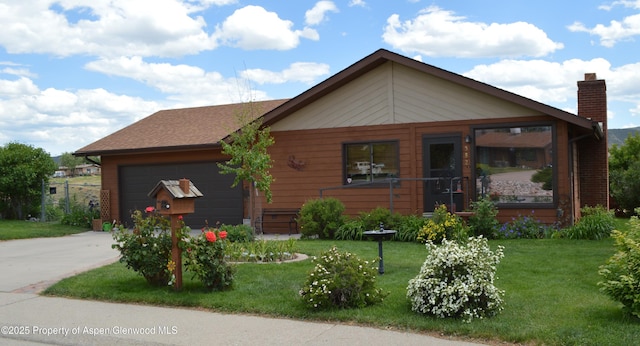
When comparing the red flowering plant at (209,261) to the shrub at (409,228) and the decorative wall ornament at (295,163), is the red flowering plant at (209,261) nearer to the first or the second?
the shrub at (409,228)

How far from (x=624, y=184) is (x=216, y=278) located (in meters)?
20.2

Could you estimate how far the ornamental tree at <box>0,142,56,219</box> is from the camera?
2138 cm

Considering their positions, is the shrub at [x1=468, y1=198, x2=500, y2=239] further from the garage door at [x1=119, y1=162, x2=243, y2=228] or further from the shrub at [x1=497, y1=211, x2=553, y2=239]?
the garage door at [x1=119, y1=162, x2=243, y2=228]

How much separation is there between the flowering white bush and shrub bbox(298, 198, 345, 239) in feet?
25.2

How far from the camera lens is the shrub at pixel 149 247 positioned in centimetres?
830

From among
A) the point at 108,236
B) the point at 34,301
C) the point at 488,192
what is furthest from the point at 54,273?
the point at 488,192

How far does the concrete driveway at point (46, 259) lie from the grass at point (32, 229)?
68 centimetres

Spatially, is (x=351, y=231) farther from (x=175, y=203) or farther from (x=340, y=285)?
(x=340, y=285)

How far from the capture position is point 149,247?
27.3 feet

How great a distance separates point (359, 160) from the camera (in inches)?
642

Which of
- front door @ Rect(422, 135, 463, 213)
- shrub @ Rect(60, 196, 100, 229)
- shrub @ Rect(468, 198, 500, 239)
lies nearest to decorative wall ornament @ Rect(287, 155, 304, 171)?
front door @ Rect(422, 135, 463, 213)

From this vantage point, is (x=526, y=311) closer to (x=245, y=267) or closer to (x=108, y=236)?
(x=245, y=267)

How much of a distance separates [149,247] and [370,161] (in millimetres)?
8758

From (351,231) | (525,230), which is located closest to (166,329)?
(351,231)
